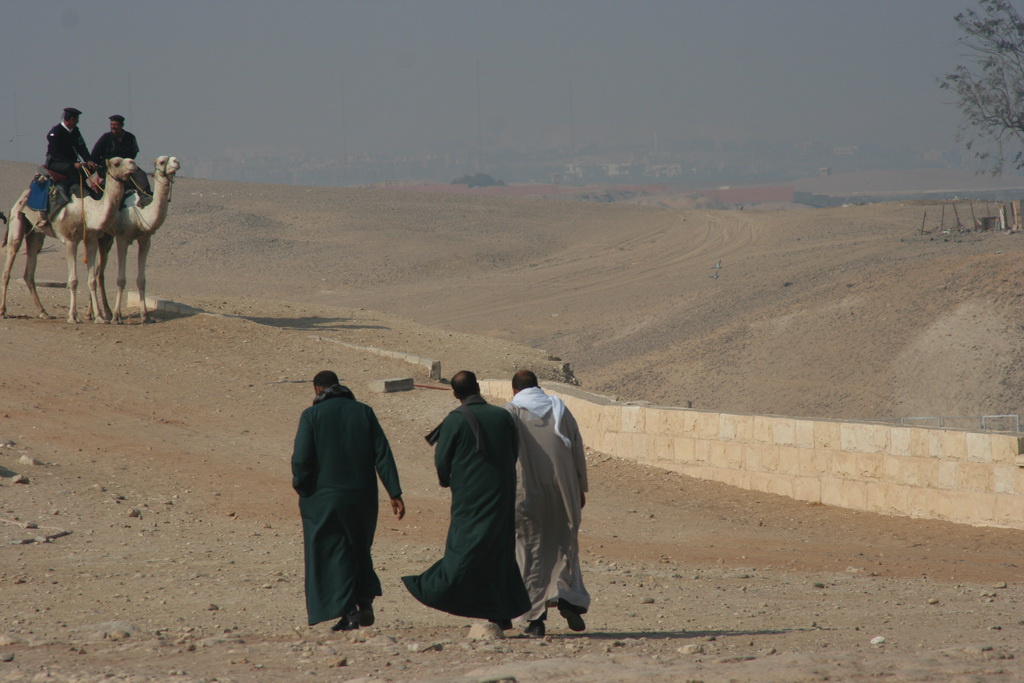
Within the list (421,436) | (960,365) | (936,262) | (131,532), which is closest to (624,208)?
(936,262)

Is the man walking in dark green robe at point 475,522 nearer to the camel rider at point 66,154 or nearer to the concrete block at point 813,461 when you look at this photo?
the concrete block at point 813,461

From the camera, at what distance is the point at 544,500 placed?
6.65 metres

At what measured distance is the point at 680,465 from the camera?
1295 centimetres

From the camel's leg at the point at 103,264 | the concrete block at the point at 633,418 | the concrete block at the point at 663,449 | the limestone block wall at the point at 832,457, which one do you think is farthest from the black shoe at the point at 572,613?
the camel's leg at the point at 103,264

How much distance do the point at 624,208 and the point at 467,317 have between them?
25.2 meters

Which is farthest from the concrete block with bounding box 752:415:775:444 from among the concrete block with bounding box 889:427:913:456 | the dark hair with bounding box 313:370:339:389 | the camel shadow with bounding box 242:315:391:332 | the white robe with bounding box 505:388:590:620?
the camel shadow with bounding box 242:315:391:332

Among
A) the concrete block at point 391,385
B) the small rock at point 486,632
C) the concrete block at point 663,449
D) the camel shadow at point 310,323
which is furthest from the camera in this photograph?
the camel shadow at point 310,323

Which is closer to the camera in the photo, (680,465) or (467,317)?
(680,465)

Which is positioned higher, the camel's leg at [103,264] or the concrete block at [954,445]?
the camel's leg at [103,264]

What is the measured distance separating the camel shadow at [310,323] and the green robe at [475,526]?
12.9 meters

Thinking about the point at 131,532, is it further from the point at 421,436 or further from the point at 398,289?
the point at 398,289

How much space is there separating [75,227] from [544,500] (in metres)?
12.7

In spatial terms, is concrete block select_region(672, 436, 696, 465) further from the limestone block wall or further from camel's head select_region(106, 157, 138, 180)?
camel's head select_region(106, 157, 138, 180)

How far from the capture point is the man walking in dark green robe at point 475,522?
6191mm
